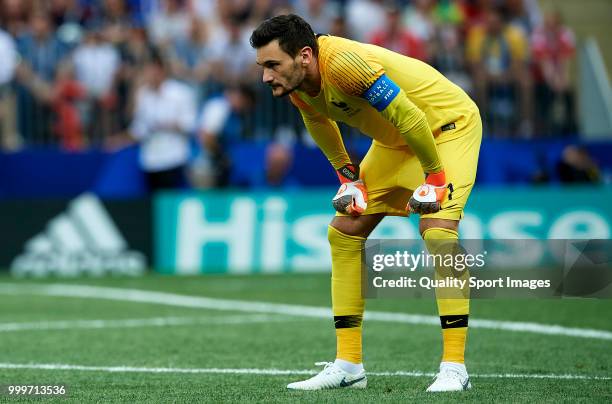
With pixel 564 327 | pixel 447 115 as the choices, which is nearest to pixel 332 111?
pixel 447 115

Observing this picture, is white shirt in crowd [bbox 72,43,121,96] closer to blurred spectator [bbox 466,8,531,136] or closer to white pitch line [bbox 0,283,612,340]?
white pitch line [bbox 0,283,612,340]

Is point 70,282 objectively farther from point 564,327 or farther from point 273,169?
point 564,327

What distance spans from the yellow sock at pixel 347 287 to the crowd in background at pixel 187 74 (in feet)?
31.3

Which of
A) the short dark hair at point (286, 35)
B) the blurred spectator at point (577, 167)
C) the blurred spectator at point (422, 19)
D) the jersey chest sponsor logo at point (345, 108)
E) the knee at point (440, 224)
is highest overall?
the blurred spectator at point (422, 19)

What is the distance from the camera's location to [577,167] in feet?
55.3

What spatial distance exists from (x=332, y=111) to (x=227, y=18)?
11.3 meters

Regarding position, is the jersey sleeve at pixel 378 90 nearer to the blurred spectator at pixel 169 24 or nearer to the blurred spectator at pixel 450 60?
the blurred spectator at pixel 450 60

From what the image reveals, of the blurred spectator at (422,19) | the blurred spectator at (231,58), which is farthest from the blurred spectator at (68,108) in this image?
the blurred spectator at (422,19)

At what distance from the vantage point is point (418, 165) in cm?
718

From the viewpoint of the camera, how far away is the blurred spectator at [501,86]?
1772 centimetres

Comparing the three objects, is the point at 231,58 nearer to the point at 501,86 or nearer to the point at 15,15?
the point at 15,15

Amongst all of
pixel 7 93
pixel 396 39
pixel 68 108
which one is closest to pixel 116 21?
pixel 68 108

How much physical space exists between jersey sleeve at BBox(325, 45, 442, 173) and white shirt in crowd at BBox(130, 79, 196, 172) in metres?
10.1

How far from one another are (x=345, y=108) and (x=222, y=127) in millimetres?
10168
